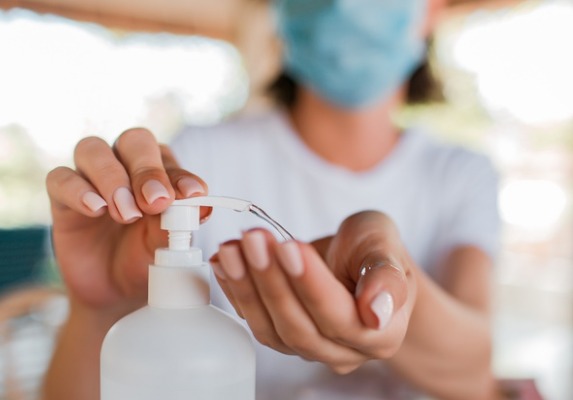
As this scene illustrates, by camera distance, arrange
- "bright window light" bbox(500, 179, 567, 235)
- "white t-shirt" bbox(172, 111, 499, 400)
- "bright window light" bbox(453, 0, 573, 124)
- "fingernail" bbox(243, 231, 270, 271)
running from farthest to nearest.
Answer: "bright window light" bbox(500, 179, 567, 235), "bright window light" bbox(453, 0, 573, 124), "white t-shirt" bbox(172, 111, 499, 400), "fingernail" bbox(243, 231, 270, 271)

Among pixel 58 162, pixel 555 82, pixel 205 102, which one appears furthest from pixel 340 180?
pixel 555 82

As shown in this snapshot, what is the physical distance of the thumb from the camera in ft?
0.70

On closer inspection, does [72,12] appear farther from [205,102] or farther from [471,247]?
[471,247]

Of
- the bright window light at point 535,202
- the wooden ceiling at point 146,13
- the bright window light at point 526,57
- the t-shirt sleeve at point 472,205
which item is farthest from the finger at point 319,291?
the bright window light at point 535,202

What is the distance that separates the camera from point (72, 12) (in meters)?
0.42

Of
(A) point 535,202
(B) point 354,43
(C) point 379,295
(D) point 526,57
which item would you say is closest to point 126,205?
(C) point 379,295

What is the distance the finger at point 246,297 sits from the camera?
0.22 meters

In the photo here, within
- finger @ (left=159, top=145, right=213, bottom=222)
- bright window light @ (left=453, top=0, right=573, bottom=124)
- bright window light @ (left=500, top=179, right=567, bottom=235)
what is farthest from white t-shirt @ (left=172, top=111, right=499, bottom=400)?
bright window light @ (left=500, top=179, right=567, bottom=235)

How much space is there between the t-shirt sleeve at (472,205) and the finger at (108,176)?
458 mm

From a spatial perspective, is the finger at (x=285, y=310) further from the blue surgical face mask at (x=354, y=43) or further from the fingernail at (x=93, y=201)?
the blue surgical face mask at (x=354, y=43)

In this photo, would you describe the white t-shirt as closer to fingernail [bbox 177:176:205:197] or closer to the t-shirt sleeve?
the t-shirt sleeve

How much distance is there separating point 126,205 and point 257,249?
8cm

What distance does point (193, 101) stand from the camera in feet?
1.95

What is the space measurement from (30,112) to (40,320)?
495mm
